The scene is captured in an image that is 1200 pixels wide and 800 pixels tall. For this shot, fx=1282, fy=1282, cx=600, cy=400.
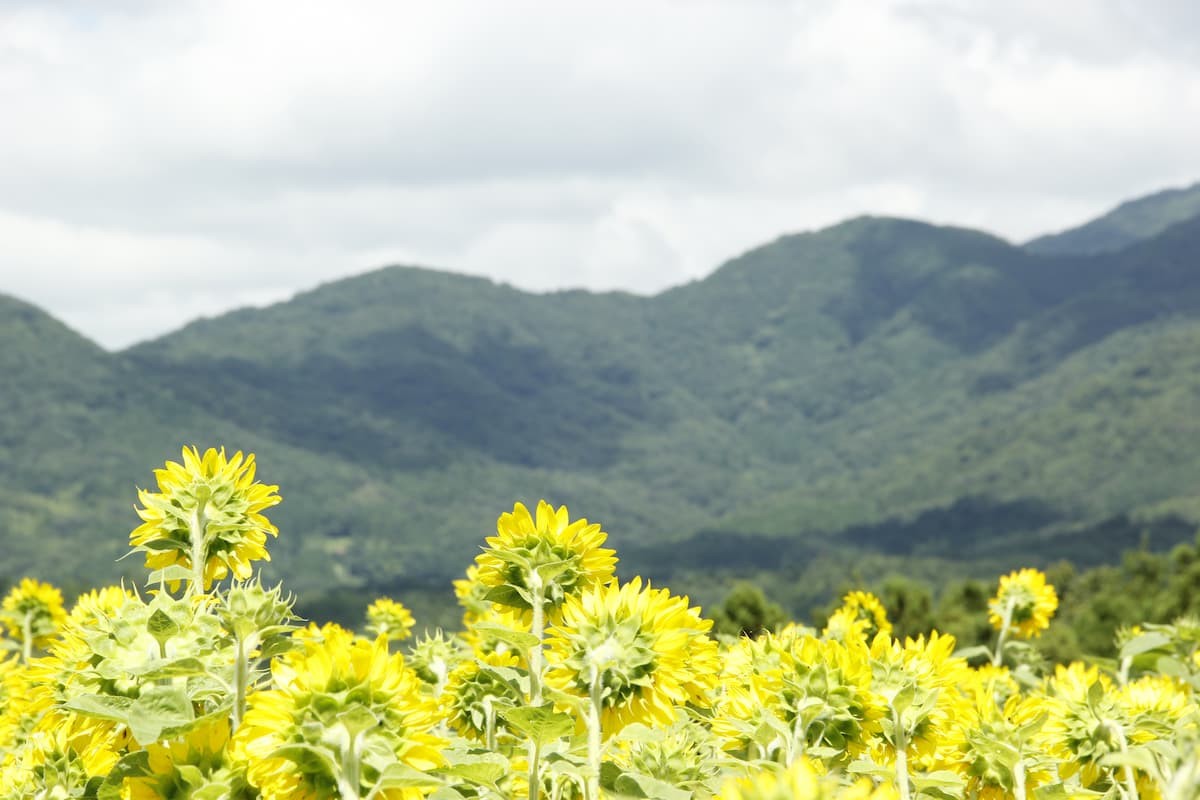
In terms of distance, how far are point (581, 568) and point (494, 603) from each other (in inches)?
9.7

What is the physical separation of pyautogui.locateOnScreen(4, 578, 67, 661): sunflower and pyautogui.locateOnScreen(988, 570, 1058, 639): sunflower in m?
6.08

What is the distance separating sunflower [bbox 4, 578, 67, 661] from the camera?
7.66 meters

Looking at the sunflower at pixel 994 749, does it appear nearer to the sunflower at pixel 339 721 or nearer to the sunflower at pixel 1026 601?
the sunflower at pixel 339 721

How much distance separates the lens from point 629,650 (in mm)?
→ 2748

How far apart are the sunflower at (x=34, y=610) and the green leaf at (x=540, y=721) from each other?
5.76m

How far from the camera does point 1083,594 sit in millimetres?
52438

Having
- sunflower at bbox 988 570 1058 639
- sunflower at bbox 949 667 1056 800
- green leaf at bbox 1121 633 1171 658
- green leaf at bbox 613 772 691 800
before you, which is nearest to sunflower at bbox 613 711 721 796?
green leaf at bbox 613 772 691 800

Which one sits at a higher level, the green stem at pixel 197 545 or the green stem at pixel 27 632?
the green stem at pixel 197 545

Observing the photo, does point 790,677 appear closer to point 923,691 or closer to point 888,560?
point 923,691

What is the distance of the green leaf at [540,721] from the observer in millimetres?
2541

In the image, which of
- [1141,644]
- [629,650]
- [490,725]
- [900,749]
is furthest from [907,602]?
[629,650]

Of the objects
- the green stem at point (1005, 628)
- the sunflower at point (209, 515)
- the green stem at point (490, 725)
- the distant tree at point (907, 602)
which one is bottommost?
the distant tree at point (907, 602)

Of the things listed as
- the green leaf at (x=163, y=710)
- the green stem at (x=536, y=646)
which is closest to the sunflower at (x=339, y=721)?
the green leaf at (x=163, y=710)

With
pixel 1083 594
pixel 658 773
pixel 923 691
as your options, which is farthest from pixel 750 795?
pixel 1083 594
